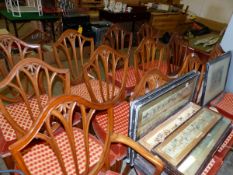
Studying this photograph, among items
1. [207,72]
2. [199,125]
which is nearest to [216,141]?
[199,125]

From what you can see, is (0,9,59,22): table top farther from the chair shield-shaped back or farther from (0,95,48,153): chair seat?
the chair shield-shaped back

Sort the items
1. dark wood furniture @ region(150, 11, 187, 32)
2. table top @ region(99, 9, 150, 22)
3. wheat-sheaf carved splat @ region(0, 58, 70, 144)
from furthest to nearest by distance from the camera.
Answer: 1. dark wood furniture @ region(150, 11, 187, 32)
2. table top @ region(99, 9, 150, 22)
3. wheat-sheaf carved splat @ region(0, 58, 70, 144)

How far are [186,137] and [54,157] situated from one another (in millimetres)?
685

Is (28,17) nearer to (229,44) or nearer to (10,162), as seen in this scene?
(10,162)

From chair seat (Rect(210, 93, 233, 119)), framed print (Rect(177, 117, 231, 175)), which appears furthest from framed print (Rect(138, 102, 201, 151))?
chair seat (Rect(210, 93, 233, 119))

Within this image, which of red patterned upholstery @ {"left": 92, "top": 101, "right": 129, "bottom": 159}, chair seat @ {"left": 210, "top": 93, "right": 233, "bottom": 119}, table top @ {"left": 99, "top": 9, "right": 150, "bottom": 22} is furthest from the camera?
table top @ {"left": 99, "top": 9, "right": 150, "bottom": 22}

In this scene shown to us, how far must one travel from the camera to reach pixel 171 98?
1.06 m

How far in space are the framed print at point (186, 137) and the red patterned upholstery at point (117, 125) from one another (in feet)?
0.93

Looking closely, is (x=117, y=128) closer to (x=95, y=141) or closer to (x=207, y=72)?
(x=95, y=141)

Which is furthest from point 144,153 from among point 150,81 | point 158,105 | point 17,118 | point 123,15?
point 123,15

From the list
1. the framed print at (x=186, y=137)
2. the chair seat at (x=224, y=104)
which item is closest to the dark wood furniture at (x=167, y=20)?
the chair seat at (x=224, y=104)

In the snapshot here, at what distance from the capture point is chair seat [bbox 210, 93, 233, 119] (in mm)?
1495

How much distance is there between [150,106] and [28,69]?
2.33ft

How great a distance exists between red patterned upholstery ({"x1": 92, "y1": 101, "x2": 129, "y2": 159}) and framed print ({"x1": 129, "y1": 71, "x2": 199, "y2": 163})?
0.13 meters
